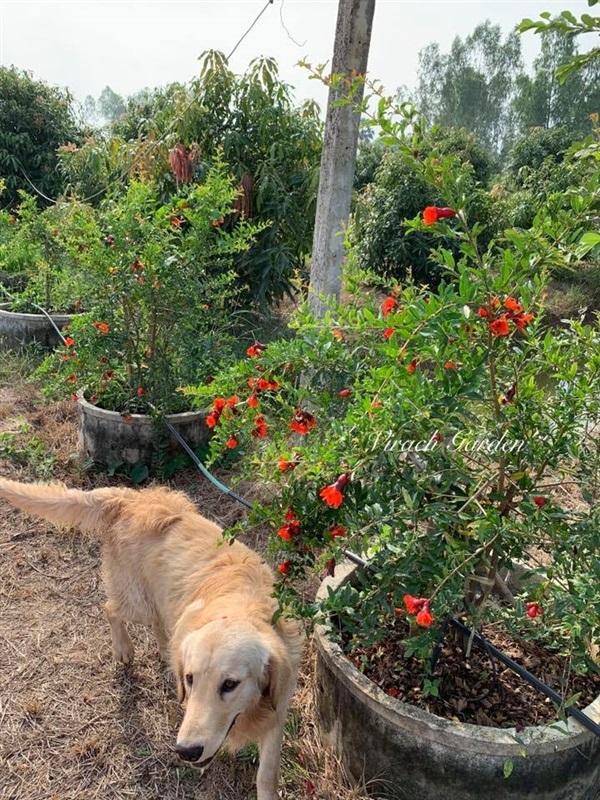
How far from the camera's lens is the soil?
2029mm

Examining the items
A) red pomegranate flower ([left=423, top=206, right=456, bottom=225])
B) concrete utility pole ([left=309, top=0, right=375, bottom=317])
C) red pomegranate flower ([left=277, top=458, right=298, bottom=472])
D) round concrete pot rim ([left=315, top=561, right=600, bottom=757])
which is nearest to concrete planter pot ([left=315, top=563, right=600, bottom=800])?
round concrete pot rim ([left=315, top=561, right=600, bottom=757])

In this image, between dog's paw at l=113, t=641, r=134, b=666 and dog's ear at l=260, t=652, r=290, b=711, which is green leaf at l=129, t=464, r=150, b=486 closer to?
dog's paw at l=113, t=641, r=134, b=666

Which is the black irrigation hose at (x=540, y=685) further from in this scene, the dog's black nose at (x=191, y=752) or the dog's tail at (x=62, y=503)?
the dog's tail at (x=62, y=503)

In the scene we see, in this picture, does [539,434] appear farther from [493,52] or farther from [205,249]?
[493,52]

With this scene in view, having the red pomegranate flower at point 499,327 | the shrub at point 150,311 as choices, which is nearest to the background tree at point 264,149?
the shrub at point 150,311

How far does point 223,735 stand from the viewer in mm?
1753

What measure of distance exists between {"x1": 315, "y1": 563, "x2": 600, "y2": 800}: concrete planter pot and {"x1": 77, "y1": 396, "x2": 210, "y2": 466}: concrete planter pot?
244 centimetres

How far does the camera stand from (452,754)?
1795mm

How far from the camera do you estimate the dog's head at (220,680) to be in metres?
1.70

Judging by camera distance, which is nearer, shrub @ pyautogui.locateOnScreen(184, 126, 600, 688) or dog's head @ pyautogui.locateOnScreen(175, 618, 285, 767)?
shrub @ pyautogui.locateOnScreen(184, 126, 600, 688)

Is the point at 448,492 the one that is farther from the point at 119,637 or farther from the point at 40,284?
the point at 40,284

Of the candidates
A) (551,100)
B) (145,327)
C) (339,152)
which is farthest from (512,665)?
(551,100)

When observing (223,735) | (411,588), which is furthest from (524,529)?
(223,735)

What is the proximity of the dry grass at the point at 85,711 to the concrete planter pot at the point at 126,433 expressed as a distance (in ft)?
2.42
